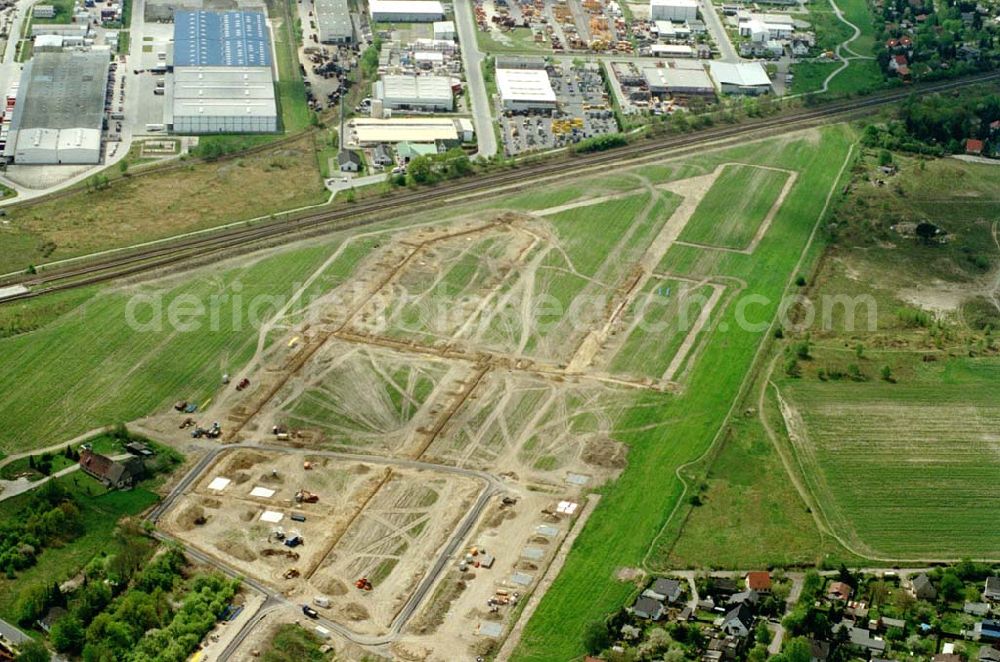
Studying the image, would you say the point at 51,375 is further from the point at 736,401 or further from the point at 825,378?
the point at 825,378

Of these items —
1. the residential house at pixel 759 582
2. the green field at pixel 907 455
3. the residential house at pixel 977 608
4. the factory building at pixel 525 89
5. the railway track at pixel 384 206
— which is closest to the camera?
the residential house at pixel 977 608

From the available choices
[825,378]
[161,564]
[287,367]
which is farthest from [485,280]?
[161,564]

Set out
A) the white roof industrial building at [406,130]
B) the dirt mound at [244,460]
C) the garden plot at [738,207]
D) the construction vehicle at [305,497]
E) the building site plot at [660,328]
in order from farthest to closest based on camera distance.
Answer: the white roof industrial building at [406,130], the garden plot at [738,207], the building site plot at [660,328], the dirt mound at [244,460], the construction vehicle at [305,497]

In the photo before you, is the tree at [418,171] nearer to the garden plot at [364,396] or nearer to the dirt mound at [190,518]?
the garden plot at [364,396]

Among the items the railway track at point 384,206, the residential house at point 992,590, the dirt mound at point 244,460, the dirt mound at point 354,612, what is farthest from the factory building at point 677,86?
the dirt mound at point 354,612

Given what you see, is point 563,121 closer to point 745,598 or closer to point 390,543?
point 390,543

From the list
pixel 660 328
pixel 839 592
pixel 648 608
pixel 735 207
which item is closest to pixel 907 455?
pixel 839 592
